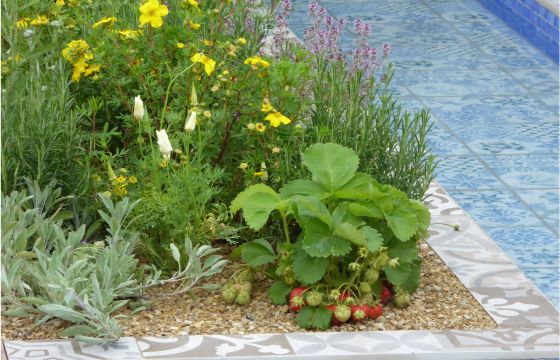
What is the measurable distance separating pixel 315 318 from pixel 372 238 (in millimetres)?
368

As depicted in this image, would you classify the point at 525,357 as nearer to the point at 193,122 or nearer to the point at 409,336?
the point at 409,336

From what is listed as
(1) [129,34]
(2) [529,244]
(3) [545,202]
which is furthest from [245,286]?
(3) [545,202]

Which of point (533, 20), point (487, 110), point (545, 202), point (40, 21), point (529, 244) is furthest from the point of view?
point (533, 20)

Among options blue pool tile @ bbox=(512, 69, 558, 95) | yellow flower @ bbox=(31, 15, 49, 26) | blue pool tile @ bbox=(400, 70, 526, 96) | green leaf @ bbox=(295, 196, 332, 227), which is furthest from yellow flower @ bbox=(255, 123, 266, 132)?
blue pool tile @ bbox=(512, 69, 558, 95)

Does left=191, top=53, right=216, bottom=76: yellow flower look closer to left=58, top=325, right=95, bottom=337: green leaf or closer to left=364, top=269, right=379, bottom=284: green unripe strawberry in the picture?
left=364, top=269, right=379, bottom=284: green unripe strawberry

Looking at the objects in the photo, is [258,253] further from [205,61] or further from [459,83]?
[459,83]

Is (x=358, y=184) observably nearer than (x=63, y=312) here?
No

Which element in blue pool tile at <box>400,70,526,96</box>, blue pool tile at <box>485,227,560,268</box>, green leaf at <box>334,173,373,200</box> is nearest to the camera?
green leaf at <box>334,173,373,200</box>

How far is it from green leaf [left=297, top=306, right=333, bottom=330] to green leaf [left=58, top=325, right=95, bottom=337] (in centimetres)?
79

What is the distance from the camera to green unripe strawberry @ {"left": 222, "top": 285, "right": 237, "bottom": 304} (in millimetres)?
4777

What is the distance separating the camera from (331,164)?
4.87 meters

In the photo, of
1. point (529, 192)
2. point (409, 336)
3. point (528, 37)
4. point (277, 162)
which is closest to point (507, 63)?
point (528, 37)

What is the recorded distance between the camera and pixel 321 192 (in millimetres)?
4887

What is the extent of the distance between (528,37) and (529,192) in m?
3.77
